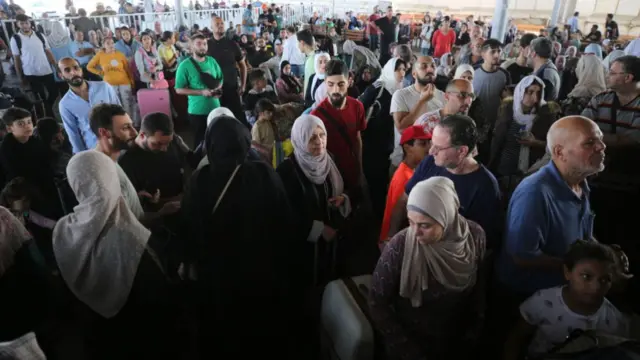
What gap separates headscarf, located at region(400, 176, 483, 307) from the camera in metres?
1.75

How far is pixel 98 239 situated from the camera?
2.10m

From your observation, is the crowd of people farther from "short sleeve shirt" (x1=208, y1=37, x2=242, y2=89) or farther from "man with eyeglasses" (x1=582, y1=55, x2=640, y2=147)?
"short sleeve shirt" (x1=208, y1=37, x2=242, y2=89)

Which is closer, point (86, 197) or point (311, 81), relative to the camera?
point (86, 197)

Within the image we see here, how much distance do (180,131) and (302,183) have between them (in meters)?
5.14

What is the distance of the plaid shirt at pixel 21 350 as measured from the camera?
1307 mm

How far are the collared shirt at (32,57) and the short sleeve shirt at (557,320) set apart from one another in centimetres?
771

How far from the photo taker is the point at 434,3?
28.4m

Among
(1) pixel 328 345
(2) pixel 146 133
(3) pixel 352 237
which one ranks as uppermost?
(2) pixel 146 133

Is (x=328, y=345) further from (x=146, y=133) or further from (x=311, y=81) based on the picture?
(x=311, y=81)

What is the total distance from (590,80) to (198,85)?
4.46 metres

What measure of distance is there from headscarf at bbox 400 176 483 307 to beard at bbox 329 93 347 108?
72.9 inches

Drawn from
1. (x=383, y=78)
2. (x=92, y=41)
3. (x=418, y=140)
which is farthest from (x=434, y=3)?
(x=418, y=140)

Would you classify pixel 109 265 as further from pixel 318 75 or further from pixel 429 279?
pixel 318 75

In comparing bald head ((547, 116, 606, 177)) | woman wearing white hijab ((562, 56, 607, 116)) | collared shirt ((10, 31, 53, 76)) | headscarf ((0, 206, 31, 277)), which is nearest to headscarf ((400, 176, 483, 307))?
bald head ((547, 116, 606, 177))
